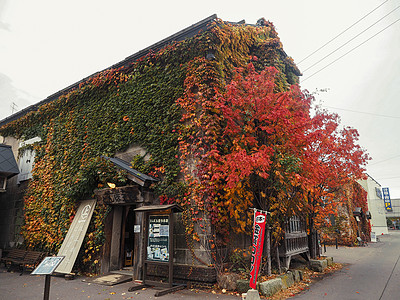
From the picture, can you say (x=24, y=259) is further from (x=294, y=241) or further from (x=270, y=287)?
(x=294, y=241)

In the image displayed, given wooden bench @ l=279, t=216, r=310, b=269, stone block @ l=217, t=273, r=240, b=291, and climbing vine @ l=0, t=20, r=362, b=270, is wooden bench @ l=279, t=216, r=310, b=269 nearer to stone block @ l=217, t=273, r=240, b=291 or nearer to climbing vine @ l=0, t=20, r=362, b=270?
climbing vine @ l=0, t=20, r=362, b=270

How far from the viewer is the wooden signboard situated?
9344 millimetres

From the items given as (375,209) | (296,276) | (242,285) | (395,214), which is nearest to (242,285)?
(242,285)

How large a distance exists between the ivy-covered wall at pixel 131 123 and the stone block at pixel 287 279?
3110 millimetres

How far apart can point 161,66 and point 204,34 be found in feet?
6.79

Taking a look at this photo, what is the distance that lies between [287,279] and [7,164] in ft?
47.3

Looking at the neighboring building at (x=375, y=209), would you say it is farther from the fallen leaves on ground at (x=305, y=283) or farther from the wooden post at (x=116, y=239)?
the wooden post at (x=116, y=239)

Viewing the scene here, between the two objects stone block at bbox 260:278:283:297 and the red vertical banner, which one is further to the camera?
stone block at bbox 260:278:283:297

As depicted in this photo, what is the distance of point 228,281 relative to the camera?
7016 millimetres

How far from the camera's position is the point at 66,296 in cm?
689

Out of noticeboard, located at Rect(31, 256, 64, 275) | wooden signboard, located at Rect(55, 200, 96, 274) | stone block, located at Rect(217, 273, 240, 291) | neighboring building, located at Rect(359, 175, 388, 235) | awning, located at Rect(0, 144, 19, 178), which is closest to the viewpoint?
noticeboard, located at Rect(31, 256, 64, 275)

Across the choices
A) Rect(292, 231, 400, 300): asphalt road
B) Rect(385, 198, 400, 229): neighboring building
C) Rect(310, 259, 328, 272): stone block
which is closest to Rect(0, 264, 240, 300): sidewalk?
Rect(292, 231, 400, 300): asphalt road

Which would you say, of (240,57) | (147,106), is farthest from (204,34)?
(147,106)

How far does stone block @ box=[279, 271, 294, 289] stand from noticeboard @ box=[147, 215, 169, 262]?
328cm
